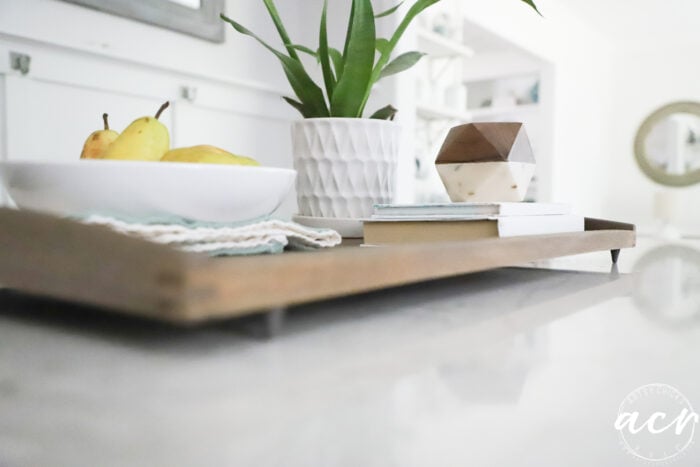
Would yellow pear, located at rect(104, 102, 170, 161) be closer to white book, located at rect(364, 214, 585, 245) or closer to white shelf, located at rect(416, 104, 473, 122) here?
white book, located at rect(364, 214, 585, 245)

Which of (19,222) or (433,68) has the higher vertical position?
(433,68)

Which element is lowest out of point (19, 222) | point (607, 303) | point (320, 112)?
point (607, 303)

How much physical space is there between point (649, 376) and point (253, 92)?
1.50 m

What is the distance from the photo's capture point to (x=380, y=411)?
1.07ft

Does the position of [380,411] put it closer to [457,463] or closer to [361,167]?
[457,463]

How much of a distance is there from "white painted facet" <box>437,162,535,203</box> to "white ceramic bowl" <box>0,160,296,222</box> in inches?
13.8

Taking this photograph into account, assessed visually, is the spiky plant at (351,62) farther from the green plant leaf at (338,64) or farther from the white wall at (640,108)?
the white wall at (640,108)

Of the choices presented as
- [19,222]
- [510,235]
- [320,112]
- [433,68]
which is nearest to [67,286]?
[19,222]

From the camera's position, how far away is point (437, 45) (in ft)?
8.34

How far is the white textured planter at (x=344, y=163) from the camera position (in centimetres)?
87

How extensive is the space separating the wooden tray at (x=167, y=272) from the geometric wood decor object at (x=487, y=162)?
1.15 ft

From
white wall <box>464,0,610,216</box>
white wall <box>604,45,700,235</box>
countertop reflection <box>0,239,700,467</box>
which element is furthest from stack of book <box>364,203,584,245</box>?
white wall <box>604,45,700,235</box>

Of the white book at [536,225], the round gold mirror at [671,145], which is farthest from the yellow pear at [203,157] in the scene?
the round gold mirror at [671,145]

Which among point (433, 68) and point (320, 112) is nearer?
point (320, 112)
